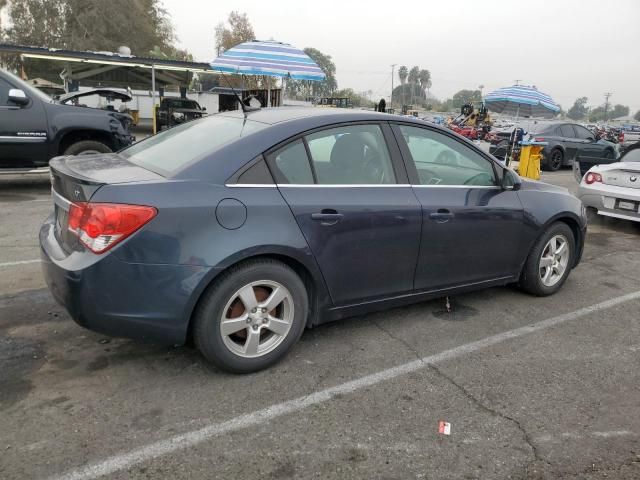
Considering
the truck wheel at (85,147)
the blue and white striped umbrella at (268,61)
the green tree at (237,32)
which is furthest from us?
the green tree at (237,32)

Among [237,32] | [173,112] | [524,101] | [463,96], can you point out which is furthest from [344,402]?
[463,96]

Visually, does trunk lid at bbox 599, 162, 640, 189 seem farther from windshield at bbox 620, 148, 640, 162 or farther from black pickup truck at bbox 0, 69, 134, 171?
black pickup truck at bbox 0, 69, 134, 171

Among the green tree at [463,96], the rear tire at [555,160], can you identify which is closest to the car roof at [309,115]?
the rear tire at [555,160]

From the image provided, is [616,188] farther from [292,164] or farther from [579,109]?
[579,109]

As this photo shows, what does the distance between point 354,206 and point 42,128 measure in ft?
20.0

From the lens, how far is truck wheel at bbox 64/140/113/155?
7.54 m

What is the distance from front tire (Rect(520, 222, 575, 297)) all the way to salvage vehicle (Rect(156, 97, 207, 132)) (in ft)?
61.0

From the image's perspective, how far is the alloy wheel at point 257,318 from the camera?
285cm

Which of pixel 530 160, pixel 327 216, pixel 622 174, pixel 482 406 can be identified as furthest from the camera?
pixel 530 160

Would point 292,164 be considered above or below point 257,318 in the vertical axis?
above

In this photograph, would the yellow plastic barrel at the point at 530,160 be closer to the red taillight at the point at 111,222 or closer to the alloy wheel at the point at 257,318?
the alloy wheel at the point at 257,318

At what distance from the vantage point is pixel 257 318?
2.92m

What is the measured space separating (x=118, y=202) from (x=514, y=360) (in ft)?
8.59

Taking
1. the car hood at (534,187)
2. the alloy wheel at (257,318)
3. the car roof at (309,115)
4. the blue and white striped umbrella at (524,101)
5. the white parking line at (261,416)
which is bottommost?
the white parking line at (261,416)
